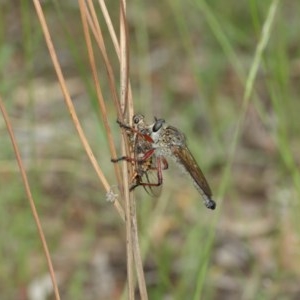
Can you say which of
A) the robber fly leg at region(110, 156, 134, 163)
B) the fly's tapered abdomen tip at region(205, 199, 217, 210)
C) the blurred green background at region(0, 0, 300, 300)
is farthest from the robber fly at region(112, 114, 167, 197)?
the blurred green background at region(0, 0, 300, 300)

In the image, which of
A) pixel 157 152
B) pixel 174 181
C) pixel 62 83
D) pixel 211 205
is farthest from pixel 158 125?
pixel 174 181

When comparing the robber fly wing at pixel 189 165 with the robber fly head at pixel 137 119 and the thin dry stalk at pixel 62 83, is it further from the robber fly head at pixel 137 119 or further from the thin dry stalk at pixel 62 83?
the thin dry stalk at pixel 62 83

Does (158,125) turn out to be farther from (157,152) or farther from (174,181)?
(174,181)

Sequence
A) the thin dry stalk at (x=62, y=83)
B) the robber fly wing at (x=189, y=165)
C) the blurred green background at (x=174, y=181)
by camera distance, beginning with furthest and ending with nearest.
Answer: the blurred green background at (x=174, y=181), the robber fly wing at (x=189, y=165), the thin dry stalk at (x=62, y=83)

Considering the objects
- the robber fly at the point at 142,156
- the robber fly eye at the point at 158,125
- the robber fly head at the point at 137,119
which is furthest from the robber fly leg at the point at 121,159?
the robber fly eye at the point at 158,125

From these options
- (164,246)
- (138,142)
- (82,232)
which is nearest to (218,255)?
(164,246)

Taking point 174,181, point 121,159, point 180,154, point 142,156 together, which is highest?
point 174,181

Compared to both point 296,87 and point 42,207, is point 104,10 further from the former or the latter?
point 296,87
